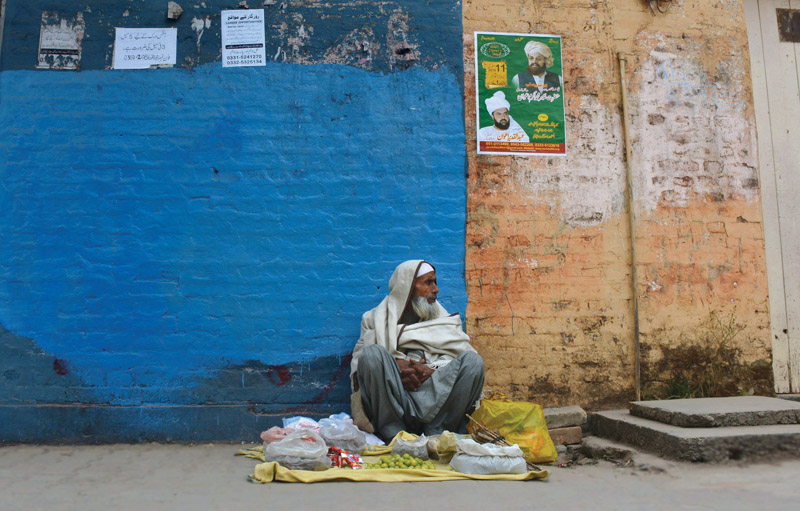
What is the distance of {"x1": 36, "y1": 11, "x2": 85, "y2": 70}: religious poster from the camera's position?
15.2 ft

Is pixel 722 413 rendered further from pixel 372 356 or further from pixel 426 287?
pixel 372 356

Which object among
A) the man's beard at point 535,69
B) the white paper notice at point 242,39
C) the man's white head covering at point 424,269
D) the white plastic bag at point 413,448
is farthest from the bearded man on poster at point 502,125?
the white plastic bag at point 413,448

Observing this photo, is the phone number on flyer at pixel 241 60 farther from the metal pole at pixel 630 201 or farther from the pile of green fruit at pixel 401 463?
the pile of green fruit at pixel 401 463

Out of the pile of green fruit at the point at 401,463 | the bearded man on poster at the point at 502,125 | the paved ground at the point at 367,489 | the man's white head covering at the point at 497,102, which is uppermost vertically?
the man's white head covering at the point at 497,102

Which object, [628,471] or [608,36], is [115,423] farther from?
[608,36]

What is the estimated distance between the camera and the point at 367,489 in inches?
117

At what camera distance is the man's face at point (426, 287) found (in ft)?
13.9


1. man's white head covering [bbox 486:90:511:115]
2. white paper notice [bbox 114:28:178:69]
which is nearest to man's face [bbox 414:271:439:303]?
man's white head covering [bbox 486:90:511:115]

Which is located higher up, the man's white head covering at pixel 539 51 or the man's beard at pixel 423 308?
the man's white head covering at pixel 539 51

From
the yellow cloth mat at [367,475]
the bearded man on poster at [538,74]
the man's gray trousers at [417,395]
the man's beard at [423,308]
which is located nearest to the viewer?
the yellow cloth mat at [367,475]

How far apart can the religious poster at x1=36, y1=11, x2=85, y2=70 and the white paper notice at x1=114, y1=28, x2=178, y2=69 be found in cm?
29

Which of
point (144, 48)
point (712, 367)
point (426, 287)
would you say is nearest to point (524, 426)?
point (426, 287)

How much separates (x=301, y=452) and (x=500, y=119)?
2.89m

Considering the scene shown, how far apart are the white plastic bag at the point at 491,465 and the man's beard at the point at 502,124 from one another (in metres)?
2.56
